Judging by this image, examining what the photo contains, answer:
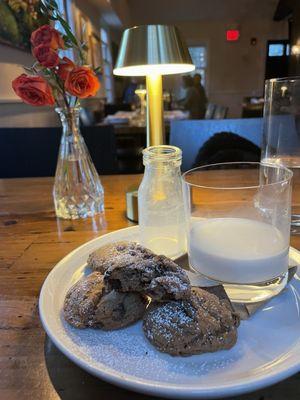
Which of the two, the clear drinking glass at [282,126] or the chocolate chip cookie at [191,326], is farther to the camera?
the clear drinking glass at [282,126]

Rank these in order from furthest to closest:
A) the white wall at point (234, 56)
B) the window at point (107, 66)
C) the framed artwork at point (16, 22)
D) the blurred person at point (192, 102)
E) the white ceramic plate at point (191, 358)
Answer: the white wall at point (234, 56)
the window at point (107, 66)
the blurred person at point (192, 102)
the framed artwork at point (16, 22)
the white ceramic plate at point (191, 358)

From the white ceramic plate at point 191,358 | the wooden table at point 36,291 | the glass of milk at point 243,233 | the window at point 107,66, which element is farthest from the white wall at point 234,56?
the white ceramic plate at point 191,358

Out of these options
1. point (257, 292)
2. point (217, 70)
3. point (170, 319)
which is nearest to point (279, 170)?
point (257, 292)

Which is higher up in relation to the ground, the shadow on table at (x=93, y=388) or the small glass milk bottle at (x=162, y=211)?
the small glass milk bottle at (x=162, y=211)

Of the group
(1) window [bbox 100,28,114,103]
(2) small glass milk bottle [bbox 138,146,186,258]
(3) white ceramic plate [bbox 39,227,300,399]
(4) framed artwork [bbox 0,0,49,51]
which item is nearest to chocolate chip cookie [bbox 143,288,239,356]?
(3) white ceramic plate [bbox 39,227,300,399]

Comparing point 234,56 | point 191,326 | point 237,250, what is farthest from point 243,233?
point 234,56

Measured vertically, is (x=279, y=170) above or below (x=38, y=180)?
above

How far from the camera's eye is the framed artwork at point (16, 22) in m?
1.89

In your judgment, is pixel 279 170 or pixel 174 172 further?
pixel 174 172

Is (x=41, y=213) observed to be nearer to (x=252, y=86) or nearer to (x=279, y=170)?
(x=279, y=170)

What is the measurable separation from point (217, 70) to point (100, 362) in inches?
305

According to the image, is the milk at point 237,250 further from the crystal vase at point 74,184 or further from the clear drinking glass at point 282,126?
the crystal vase at point 74,184

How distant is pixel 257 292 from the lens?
1.50 feet

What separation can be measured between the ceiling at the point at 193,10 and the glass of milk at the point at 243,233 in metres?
7.52
